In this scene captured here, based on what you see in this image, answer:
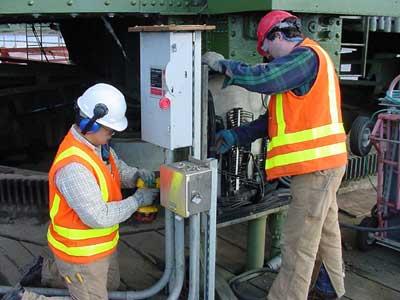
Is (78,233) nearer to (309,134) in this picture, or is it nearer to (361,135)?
(309,134)

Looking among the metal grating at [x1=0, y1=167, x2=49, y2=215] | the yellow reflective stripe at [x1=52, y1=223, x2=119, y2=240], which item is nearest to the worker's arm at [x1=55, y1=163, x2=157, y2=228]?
the yellow reflective stripe at [x1=52, y1=223, x2=119, y2=240]

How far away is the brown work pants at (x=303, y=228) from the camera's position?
9.07ft

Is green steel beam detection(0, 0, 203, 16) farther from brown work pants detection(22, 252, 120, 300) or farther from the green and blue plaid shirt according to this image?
brown work pants detection(22, 252, 120, 300)

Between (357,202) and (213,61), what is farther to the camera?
(357,202)

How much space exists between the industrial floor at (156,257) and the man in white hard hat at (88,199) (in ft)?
3.17

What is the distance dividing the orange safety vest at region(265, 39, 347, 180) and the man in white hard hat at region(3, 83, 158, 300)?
0.75 metres

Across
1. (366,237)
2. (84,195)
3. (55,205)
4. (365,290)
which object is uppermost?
(84,195)

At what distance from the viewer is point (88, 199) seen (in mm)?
2395

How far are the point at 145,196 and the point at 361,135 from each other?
1.96 meters

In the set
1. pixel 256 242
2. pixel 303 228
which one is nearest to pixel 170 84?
pixel 303 228

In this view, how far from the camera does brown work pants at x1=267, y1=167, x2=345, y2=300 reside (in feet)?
9.07

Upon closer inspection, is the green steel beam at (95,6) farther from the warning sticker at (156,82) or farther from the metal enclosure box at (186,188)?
the metal enclosure box at (186,188)

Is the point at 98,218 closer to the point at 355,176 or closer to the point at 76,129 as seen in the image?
the point at 76,129

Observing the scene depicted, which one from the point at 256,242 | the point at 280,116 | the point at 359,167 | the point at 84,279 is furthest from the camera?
the point at 359,167
